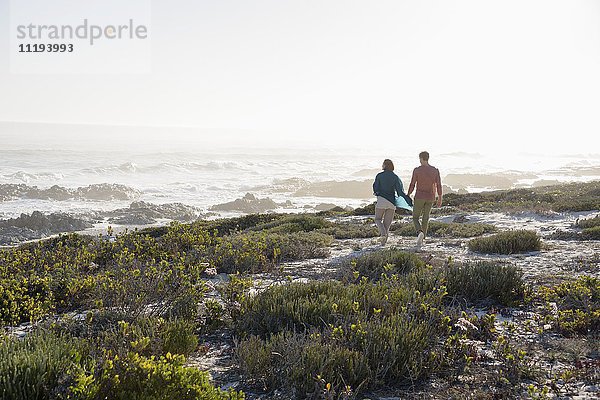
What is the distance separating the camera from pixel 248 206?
4272 cm

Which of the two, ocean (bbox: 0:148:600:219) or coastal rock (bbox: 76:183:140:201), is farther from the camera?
coastal rock (bbox: 76:183:140:201)

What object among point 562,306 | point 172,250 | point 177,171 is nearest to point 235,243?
point 172,250

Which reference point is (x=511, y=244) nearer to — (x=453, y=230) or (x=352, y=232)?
(x=453, y=230)

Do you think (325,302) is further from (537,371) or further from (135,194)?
(135,194)

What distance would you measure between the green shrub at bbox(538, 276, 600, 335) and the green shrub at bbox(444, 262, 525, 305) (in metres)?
0.32

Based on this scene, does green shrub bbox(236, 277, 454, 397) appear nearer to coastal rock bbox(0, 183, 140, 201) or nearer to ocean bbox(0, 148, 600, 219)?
ocean bbox(0, 148, 600, 219)

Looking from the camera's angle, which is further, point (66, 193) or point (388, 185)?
point (66, 193)

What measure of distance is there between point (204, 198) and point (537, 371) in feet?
159

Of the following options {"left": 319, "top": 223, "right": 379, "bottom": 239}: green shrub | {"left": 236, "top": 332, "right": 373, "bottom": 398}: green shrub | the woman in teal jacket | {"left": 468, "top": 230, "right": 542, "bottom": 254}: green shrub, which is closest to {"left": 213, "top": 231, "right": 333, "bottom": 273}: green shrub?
the woman in teal jacket

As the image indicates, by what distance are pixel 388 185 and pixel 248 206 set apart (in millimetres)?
32161

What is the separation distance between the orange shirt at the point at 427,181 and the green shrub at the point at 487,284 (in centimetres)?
493

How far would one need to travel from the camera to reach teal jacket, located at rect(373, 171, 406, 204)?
11352mm

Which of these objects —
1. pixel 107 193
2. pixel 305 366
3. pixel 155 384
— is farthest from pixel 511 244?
pixel 107 193

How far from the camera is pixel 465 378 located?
149 inches
